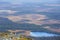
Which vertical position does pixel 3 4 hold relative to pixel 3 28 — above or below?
above

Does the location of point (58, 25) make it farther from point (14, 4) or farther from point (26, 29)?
point (14, 4)

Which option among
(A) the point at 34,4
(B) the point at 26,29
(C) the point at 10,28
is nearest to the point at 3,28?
(C) the point at 10,28

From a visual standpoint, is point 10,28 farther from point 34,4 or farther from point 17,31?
point 34,4

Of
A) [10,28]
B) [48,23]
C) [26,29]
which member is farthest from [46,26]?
[10,28]

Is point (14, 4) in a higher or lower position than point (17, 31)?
higher

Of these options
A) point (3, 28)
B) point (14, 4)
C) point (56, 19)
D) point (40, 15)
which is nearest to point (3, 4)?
point (14, 4)

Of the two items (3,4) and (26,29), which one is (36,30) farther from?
(3,4)

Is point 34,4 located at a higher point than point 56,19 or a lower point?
higher

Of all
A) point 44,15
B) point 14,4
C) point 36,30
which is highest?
point 14,4
